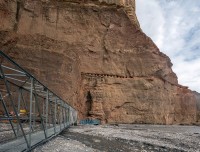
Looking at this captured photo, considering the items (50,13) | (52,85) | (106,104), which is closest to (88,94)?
(106,104)

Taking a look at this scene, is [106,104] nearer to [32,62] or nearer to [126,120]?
[126,120]

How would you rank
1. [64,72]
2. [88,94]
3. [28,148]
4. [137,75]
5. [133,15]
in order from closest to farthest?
[28,148] → [64,72] → [88,94] → [137,75] → [133,15]

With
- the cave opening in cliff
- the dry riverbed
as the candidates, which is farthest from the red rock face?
the dry riverbed

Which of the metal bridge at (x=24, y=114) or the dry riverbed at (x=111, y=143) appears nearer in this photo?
the metal bridge at (x=24, y=114)

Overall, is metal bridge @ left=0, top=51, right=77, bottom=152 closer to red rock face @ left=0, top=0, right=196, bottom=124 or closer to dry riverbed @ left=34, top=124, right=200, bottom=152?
dry riverbed @ left=34, top=124, right=200, bottom=152

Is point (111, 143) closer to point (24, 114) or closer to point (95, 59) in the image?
point (24, 114)

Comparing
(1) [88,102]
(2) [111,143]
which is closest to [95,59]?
(1) [88,102]

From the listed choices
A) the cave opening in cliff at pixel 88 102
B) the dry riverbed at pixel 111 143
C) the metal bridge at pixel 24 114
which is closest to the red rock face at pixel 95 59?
the cave opening in cliff at pixel 88 102

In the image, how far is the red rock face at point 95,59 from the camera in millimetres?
41031

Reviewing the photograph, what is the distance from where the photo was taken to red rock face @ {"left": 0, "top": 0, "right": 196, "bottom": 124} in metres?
41.0

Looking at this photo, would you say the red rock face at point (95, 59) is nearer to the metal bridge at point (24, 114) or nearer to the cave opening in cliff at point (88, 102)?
the cave opening in cliff at point (88, 102)

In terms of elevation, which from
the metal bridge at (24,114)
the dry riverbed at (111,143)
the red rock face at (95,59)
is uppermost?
the red rock face at (95,59)

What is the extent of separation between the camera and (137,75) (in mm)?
59531

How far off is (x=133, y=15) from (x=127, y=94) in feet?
93.3
